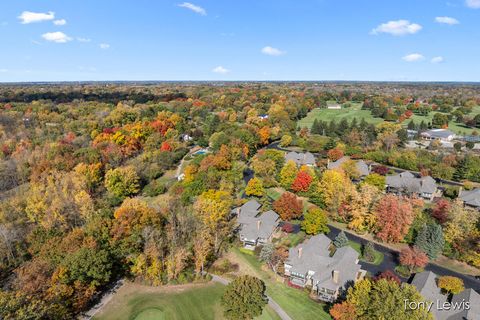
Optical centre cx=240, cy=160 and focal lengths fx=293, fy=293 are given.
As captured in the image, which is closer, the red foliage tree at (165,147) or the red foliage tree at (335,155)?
the red foliage tree at (335,155)

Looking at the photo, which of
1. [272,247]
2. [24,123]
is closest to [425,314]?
[272,247]

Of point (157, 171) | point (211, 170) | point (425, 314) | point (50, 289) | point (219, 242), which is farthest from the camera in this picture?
point (157, 171)

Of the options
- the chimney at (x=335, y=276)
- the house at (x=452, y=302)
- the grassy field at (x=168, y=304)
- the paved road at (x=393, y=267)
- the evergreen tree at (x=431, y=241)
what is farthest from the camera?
the evergreen tree at (x=431, y=241)

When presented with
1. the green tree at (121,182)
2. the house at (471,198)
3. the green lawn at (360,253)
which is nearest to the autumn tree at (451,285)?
the green lawn at (360,253)

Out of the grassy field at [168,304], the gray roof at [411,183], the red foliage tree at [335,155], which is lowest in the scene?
the grassy field at [168,304]

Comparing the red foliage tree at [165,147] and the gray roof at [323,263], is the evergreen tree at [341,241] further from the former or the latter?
the red foliage tree at [165,147]

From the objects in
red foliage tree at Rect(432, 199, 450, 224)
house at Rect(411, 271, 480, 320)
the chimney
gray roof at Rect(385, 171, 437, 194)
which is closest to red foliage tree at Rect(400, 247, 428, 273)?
house at Rect(411, 271, 480, 320)

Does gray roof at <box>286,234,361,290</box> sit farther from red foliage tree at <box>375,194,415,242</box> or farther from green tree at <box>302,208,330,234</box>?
red foliage tree at <box>375,194,415,242</box>

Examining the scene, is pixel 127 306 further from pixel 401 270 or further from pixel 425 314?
pixel 401 270
